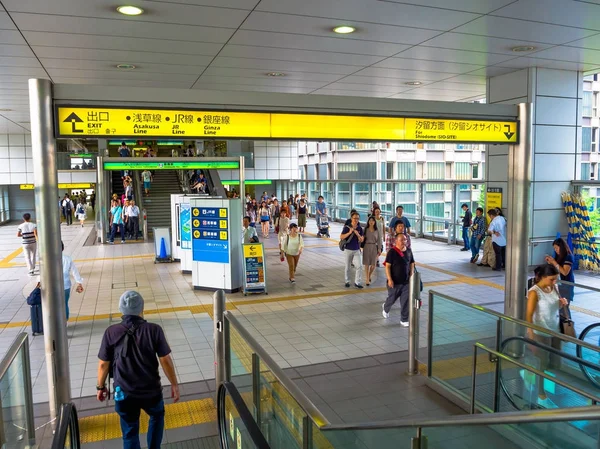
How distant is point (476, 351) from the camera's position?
512cm

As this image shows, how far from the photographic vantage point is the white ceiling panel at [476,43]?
8227 millimetres

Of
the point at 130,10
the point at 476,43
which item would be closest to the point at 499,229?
the point at 476,43

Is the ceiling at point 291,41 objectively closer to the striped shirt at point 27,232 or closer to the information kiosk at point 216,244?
the information kiosk at point 216,244

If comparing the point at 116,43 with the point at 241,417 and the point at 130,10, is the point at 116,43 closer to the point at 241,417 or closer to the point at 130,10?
the point at 130,10

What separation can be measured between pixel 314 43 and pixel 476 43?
8.80 ft

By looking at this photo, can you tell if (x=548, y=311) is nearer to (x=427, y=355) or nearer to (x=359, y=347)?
(x=427, y=355)

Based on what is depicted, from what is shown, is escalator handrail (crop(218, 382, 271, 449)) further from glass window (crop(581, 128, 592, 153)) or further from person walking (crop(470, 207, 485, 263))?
glass window (crop(581, 128, 592, 153))

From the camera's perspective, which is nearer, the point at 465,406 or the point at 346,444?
the point at 346,444

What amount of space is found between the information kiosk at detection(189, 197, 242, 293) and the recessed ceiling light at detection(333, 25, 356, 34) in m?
4.29

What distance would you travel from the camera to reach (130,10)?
668 cm

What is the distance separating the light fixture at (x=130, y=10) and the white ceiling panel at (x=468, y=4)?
315cm

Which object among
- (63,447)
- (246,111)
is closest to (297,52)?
(246,111)

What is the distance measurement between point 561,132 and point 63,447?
38.1 feet

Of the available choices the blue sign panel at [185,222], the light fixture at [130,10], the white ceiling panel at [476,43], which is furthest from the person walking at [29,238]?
the white ceiling panel at [476,43]
